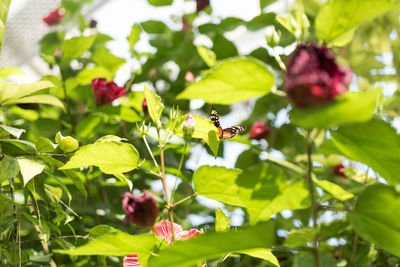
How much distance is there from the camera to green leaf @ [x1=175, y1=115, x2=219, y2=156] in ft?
1.72

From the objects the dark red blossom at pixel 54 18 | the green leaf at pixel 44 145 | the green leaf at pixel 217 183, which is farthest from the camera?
the dark red blossom at pixel 54 18

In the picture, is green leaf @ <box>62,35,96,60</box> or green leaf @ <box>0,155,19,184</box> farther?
green leaf @ <box>62,35,96,60</box>

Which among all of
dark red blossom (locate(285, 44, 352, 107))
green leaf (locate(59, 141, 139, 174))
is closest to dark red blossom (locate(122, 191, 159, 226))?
green leaf (locate(59, 141, 139, 174))

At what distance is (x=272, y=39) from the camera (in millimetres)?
516

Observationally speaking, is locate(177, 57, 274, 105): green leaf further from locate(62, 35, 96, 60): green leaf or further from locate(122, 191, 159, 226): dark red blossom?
locate(62, 35, 96, 60): green leaf

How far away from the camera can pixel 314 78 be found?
0.31 meters

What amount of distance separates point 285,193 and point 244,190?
1.5 inches

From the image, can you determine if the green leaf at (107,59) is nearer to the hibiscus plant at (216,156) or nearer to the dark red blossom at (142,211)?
the hibiscus plant at (216,156)

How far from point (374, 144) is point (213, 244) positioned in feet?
0.56

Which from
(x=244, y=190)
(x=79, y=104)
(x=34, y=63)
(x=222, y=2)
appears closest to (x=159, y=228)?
(x=244, y=190)

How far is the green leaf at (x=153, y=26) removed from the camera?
1.46 metres

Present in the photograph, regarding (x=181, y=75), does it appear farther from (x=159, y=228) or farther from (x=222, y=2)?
(x=159, y=228)

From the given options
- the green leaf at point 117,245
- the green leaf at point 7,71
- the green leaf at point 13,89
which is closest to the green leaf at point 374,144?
the green leaf at point 117,245

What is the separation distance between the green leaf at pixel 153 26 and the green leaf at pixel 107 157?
3.40ft
